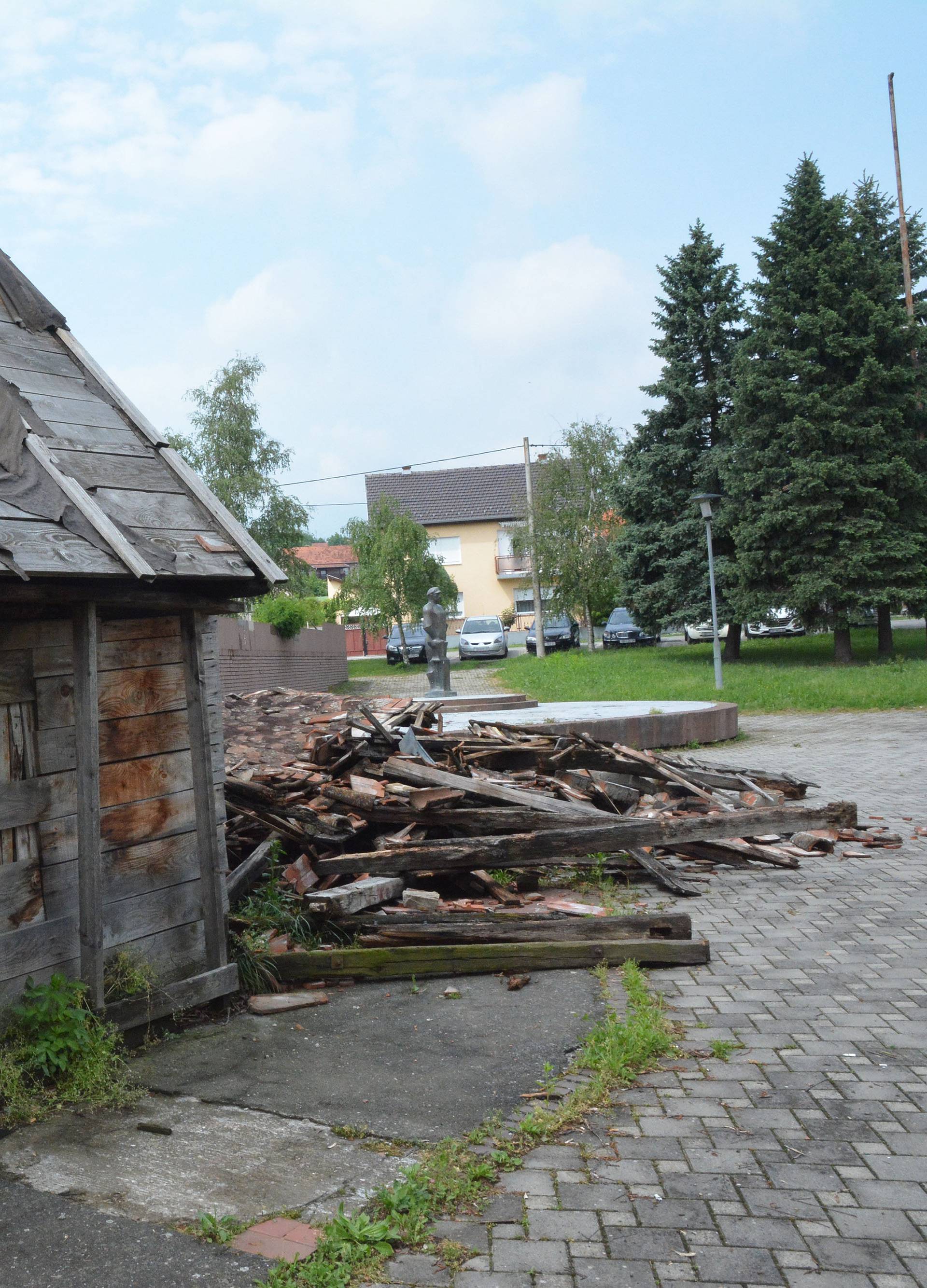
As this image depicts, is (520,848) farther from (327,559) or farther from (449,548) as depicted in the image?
(327,559)

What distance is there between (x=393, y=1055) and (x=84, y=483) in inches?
110

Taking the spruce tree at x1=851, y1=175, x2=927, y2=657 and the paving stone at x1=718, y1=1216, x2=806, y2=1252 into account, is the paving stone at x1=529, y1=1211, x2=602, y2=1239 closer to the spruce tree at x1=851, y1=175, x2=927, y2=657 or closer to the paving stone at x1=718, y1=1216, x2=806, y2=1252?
the paving stone at x1=718, y1=1216, x2=806, y2=1252

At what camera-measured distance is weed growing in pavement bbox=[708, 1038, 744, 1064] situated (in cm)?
449

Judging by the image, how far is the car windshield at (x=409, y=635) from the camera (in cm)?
4209

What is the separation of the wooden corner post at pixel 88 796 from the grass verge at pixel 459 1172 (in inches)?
62.0

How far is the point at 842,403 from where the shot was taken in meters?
27.6

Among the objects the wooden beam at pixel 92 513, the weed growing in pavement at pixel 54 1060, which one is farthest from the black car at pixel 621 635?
the weed growing in pavement at pixel 54 1060

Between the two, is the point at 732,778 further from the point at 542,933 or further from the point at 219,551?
the point at 219,551


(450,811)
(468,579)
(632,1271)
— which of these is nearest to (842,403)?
(450,811)

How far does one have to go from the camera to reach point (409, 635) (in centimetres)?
4412

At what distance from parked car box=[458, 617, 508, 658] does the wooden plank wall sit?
35.0 metres

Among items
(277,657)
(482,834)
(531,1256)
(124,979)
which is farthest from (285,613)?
(531,1256)

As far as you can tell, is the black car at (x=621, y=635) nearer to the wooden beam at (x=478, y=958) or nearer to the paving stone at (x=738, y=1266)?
the wooden beam at (x=478, y=958)

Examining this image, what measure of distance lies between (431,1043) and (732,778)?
578 cm
